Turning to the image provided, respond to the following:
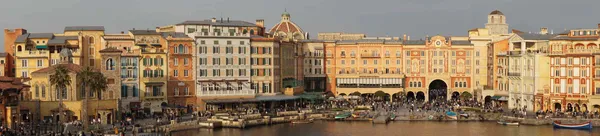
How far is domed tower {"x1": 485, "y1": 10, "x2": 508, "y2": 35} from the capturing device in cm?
12356

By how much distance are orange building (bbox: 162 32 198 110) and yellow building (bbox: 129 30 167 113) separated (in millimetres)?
881

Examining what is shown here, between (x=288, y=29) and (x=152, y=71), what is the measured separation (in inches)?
1540

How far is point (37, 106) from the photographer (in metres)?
74.5

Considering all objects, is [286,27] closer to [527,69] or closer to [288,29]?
[288,29]

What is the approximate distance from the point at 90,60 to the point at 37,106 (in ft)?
62.1

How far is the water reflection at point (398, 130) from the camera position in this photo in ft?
251

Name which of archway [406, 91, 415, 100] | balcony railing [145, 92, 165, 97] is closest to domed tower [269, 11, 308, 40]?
archway [406, 91, 415, 100]

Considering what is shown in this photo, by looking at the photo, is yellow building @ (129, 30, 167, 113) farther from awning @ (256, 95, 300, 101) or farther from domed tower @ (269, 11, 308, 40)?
domed tower @ (269, 11, 308, 40)

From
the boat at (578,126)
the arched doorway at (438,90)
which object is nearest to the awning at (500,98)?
the arched doorway at (438,90)

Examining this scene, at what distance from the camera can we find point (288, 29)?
4978 inches

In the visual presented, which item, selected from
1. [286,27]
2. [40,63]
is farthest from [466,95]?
[40,63]

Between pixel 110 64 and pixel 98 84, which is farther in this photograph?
pixel 110 64

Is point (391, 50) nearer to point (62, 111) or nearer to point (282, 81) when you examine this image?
point (282, 81)

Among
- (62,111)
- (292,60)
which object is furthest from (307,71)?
(62,111)
